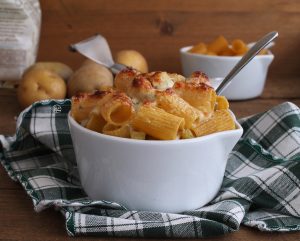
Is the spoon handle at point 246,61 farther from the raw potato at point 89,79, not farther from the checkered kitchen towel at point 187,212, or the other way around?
the raw potato at point 89,79

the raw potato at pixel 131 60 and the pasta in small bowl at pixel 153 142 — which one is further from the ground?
the pasta in small bowl at pixel 153 142

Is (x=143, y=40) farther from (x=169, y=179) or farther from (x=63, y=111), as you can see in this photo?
(x=169, y=179)

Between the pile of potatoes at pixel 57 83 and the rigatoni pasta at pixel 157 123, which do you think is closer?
the rigatoni pasta at pixel 157 123

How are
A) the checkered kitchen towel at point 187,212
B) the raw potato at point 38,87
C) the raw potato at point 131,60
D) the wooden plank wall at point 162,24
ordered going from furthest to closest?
the wooden plank wall at point 162,24
the raw potato at point 131,60
the raw potato at point 38,87
the checkered kitchen towel at point 187,212

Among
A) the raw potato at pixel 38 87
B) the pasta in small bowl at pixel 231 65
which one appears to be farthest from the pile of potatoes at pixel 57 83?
the pasta in small bowl at pixel 231 65

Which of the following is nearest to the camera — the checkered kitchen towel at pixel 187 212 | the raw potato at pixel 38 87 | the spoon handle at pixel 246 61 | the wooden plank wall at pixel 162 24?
the checkered kitchen towel at pixel 187 212

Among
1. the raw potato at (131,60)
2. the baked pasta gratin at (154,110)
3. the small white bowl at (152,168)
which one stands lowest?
the raw potato at (131,60)
